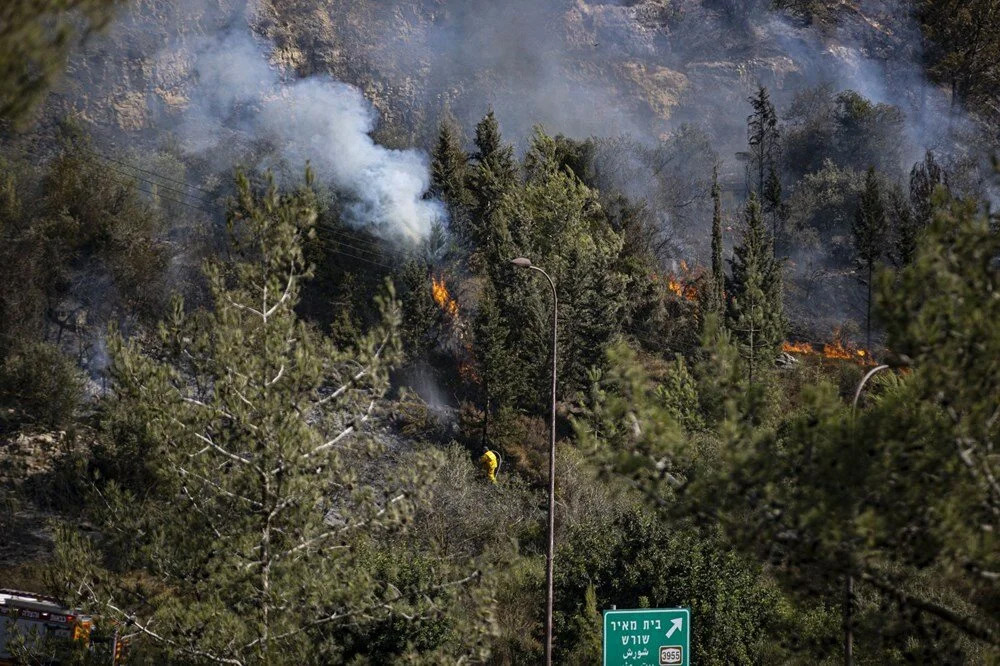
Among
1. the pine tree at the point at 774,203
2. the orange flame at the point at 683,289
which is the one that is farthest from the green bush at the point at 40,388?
the pine tree at the point at 774,203

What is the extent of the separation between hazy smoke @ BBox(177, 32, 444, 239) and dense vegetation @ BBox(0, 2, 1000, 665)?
153cm

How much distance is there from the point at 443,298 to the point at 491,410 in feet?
28.1

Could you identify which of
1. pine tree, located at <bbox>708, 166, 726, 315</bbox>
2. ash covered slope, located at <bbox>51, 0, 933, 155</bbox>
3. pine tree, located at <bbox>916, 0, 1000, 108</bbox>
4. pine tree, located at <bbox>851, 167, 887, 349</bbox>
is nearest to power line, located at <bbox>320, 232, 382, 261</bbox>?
pine tree, located at <bbox>708, 166, 726, 315</bbox>

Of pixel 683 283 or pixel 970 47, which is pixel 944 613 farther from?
pixel 970 47

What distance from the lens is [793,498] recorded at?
8.04 meters

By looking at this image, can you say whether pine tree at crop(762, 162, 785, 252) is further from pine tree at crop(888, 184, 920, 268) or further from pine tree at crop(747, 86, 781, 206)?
pine tree at crop(888, 184, 920, 268)

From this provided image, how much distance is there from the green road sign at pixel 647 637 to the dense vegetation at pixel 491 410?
7.53 ft

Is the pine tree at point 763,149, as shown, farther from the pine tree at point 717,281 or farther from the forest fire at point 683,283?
the pine tree at point 717,281

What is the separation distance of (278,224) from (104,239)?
112ft

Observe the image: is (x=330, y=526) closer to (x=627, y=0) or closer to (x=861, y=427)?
(x=861, y=427)

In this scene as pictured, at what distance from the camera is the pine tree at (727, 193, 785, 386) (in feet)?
146

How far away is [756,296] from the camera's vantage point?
46156 millimetres

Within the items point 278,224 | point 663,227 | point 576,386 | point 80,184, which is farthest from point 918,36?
point 278,224

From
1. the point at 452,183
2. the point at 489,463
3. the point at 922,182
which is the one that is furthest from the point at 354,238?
the point at 922,182
